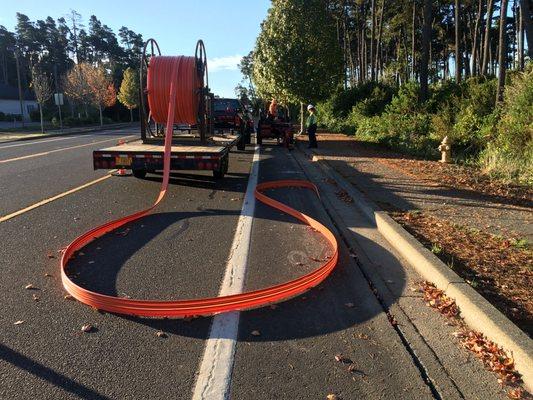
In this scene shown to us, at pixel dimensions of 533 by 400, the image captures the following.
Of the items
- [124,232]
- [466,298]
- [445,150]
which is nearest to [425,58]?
[445,150]

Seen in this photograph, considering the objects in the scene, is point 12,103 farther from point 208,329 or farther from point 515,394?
point 515,394

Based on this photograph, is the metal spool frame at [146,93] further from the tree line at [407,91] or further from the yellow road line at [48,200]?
the tree line at [407,91]

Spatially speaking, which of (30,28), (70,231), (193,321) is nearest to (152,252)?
(70,231)

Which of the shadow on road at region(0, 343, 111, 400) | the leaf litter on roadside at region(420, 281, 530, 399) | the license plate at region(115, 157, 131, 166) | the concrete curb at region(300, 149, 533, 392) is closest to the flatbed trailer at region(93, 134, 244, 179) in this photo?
the license plate at region(115, 157, 131, 166)

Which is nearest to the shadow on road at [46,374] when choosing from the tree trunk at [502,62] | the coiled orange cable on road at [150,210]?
the coiled orange cable on road at [150,210]

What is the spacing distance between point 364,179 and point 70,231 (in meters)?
6.96

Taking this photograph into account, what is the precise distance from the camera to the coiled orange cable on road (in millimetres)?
4273

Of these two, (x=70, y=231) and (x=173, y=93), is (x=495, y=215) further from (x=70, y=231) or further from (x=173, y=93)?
(x=173, y=93)

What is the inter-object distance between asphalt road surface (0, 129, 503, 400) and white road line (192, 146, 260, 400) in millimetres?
13

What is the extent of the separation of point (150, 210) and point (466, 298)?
5269 millimetres

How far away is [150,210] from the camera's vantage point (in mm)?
8031

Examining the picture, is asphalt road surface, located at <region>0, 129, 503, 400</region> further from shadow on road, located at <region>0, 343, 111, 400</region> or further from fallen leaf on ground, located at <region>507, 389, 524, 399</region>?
fallen leaf on ground, located at <region>507, 389, 524, 399</region>

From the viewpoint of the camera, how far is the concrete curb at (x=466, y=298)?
3395 mm

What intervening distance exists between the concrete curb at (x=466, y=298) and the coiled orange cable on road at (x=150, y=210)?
88cm
